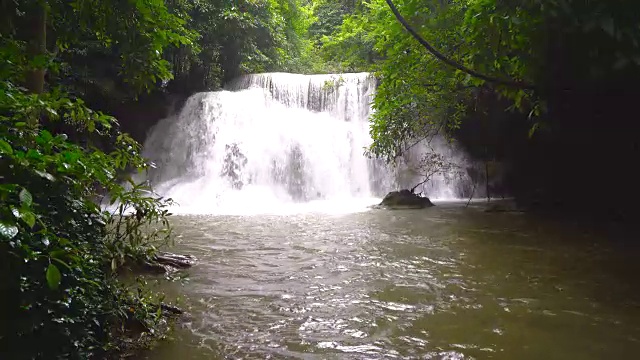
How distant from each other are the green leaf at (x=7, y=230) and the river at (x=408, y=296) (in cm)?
162

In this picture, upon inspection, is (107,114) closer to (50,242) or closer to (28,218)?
(50,242)

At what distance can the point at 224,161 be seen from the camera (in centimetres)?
1437

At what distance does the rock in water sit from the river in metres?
3.63

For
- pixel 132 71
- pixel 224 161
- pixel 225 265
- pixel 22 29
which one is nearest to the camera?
pixel 22 29

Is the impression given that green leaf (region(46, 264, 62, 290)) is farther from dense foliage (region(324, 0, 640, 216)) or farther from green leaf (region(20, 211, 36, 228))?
dense foliage (region(324, 0, 640, 216))

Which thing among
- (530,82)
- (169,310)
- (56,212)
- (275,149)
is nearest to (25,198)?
(56,212)

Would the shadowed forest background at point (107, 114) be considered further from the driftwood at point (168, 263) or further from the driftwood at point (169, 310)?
the driftwood at point (168, 263)

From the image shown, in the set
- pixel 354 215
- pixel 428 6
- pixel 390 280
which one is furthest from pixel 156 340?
pixel 354 215

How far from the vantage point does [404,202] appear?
11055 mm

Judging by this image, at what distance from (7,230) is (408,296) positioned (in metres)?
3.26

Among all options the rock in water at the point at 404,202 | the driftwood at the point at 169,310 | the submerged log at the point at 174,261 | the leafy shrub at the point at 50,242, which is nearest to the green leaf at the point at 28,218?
the leafy shrub at the point at 50,242

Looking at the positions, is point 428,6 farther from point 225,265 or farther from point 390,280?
point 225,265

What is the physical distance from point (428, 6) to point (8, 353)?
5631 mm

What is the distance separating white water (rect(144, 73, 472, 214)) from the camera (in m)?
13.9
